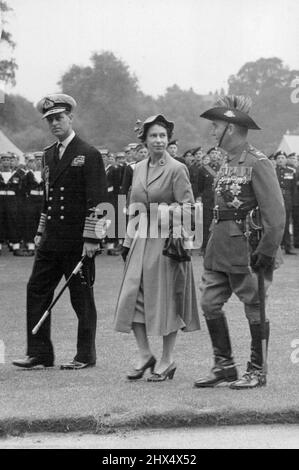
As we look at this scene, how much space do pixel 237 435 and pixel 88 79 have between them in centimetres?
4698

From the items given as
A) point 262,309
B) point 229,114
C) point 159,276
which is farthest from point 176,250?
point 229,114

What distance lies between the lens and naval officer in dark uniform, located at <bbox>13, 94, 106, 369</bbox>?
25.4 ft

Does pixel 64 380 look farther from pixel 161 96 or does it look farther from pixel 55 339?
pixel 161 96

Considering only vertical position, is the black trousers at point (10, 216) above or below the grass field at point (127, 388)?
above

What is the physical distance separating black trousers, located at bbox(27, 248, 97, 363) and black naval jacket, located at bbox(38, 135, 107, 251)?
0.11 m

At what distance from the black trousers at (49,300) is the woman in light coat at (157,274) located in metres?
0.55

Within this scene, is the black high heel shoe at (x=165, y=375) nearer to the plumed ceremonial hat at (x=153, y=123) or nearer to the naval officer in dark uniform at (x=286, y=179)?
the plumed ceremonial hat at (x=153, y=123)

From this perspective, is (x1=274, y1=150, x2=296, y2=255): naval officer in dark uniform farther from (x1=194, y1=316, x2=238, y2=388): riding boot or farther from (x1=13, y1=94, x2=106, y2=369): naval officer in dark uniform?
(x1=194, y1=316, x2=238, y2=388): riding boot

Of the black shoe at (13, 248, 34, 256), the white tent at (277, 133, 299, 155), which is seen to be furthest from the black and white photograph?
the white tent at (277, 133, 299, 155)

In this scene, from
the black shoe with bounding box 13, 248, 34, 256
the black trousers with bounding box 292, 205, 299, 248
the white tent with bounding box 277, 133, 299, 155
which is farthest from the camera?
the white tent with bounding box 277, 133, 299, 155

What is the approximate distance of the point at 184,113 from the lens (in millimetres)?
62750

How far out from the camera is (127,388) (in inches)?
270

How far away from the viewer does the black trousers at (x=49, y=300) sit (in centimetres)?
780

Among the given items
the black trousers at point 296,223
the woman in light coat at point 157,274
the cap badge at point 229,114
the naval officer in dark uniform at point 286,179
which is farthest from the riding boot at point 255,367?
the black trousers at point 296,223
